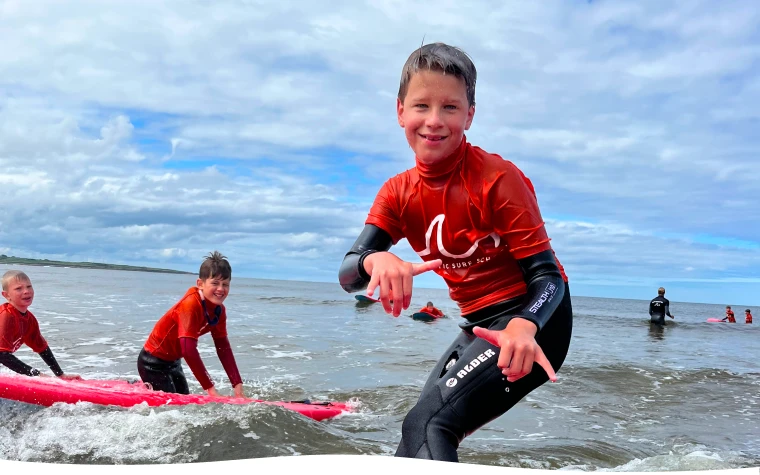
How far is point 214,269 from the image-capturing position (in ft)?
22.0

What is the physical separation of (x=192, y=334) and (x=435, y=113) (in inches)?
191

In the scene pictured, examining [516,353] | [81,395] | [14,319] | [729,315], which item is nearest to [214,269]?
[81,395]

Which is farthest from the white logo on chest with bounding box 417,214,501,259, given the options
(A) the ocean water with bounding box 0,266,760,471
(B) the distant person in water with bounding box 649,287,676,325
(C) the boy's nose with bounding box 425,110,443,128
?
(B) the distant person in water with bounding box 649,287,676,325

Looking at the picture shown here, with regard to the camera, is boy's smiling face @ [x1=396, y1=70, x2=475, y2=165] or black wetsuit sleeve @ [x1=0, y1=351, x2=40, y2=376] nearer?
boy's smiling face @ [x1=396, y1=70, x2=475, y2=165]

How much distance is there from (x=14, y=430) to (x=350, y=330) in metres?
15.7

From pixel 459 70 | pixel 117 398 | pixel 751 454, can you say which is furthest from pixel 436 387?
pixel 751 454

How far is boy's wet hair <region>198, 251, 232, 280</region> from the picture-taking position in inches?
264

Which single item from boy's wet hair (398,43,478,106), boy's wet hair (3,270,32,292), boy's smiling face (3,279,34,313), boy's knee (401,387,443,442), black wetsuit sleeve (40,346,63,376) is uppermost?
boy's wet hair (398,43,478,106)

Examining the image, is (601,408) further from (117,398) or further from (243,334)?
(243,334)

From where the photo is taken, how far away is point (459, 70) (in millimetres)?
2783

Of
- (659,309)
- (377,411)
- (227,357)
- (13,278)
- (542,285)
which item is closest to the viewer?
(542,285)

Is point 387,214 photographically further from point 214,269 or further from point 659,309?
point 659,309

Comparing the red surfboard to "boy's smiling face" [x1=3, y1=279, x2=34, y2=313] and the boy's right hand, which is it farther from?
the boy's right hand

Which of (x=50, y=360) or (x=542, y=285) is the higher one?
(x=542, y=285)
